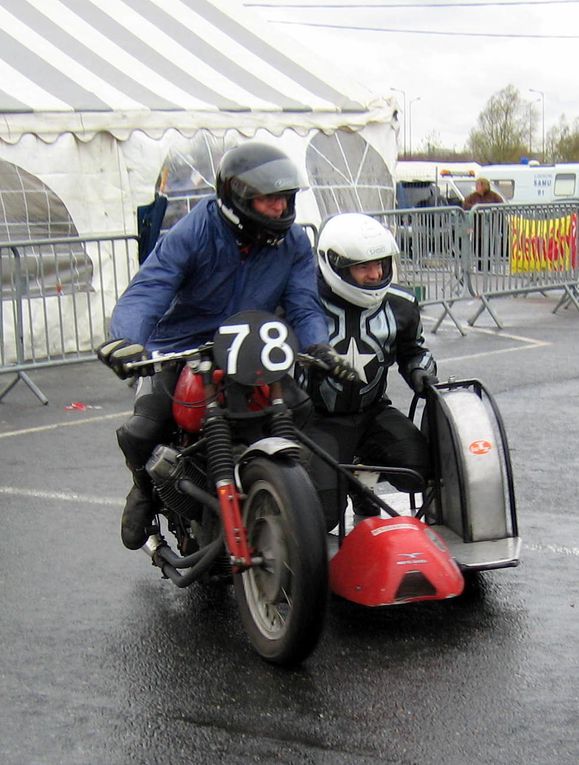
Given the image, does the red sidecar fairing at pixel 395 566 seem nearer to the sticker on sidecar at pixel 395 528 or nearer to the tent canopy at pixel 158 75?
the sticker on sidecar at pixel 395 528

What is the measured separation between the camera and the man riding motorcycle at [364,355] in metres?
4.90

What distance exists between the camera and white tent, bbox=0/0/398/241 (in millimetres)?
11531

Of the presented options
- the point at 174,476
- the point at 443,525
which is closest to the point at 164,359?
the point at 174,476

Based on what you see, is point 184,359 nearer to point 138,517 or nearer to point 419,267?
point 138,517

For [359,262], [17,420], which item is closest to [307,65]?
[17,420]

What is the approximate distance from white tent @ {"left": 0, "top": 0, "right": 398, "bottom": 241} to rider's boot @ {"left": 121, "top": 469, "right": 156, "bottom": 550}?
7135mm

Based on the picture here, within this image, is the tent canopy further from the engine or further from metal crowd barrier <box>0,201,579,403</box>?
the engine

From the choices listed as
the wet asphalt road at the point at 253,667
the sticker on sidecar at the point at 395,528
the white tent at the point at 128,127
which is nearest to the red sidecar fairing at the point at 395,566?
the sticker on sidecar at the point at 395,528

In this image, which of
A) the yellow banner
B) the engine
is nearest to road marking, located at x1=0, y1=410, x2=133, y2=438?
the engine

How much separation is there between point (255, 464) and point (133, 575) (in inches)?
54.3

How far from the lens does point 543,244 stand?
13.7 metres

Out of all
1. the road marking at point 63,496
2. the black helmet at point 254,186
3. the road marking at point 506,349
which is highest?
the black helmet at point 254,186

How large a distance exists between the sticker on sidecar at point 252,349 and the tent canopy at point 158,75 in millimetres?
7616

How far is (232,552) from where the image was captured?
4031mm
